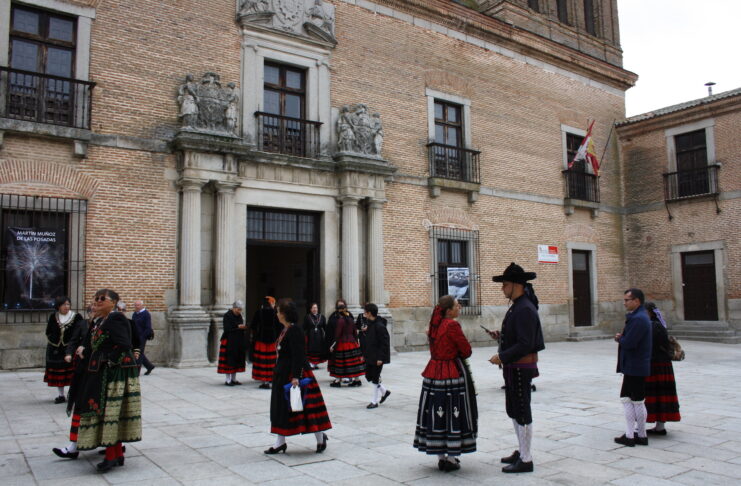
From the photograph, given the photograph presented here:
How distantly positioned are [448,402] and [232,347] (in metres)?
6.23

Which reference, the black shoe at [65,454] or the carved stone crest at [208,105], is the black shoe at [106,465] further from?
the carved stone crest at [208,105]

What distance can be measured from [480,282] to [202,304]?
27.5 feet

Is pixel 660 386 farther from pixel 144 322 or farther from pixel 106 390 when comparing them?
pixel 144 322

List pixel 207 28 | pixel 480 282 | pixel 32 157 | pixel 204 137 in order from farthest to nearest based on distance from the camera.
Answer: pixel 480 282 < pixel 207 28 < pixel 204 137 < pixel 32 157

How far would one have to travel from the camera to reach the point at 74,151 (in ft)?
39.8

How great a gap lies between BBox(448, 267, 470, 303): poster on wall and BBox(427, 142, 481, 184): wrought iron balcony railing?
8.70 ft

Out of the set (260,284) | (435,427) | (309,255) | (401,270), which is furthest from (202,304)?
(435,427)

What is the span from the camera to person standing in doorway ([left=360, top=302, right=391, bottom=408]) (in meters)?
8.61

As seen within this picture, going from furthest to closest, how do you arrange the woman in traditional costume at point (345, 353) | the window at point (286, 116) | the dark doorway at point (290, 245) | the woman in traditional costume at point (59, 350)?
the window at point (286, 116) → the dark doorway at point (290, 245) → the woman in traditional costume at point (345, 353) → the woman in traditional costume at point (59, 350)

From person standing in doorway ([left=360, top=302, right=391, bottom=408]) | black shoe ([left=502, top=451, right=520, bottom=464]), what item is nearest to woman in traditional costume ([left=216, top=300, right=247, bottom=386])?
person standing in doorway ([left=360, top=302, right=391, bottom=408])

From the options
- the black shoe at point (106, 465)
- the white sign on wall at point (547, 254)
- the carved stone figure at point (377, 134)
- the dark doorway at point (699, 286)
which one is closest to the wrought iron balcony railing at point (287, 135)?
the carved stone figure at point (377, 134)

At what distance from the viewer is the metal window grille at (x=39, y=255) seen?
11.4 metres

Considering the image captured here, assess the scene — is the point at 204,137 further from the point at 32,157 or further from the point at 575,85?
the point at 575,85

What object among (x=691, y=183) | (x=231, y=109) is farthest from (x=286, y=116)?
(x=691, y=183)
